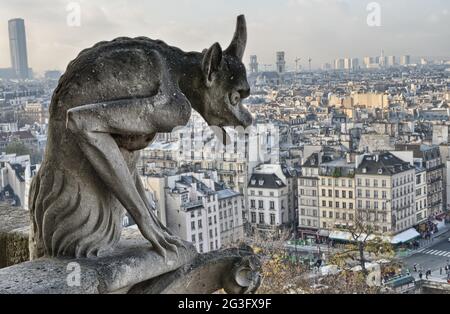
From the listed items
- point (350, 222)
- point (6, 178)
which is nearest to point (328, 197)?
point (350, 222)

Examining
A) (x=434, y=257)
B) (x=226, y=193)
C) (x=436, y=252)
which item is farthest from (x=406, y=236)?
(x=226, y=193)

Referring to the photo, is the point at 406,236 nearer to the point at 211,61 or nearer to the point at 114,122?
the point at 211,61

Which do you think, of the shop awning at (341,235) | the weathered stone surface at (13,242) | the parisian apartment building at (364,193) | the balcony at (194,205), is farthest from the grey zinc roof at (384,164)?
the weathered stone surface at (13,242)

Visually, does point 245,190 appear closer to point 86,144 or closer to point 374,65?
point 374,65

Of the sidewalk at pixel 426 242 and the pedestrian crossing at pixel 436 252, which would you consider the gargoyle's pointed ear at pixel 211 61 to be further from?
the pedestrian crossing at pixel 436 252
